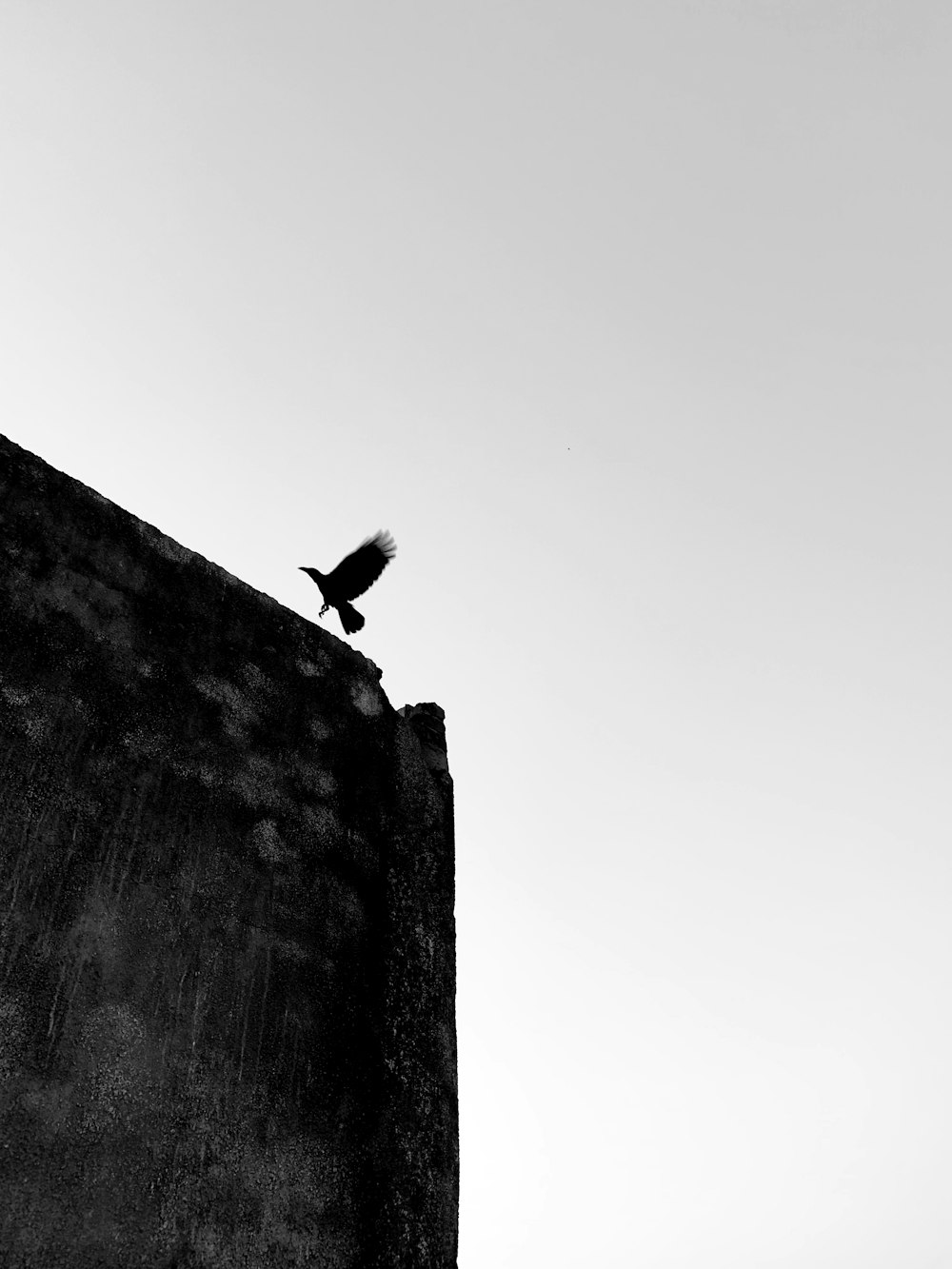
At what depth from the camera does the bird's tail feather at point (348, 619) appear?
3.64m

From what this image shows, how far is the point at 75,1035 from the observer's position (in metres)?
2.04

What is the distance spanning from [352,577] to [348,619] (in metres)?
0.20

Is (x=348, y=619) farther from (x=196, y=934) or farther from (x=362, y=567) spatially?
(x=196, y=934)

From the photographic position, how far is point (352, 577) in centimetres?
378

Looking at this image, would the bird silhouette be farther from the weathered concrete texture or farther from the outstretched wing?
the weathered concrete texture

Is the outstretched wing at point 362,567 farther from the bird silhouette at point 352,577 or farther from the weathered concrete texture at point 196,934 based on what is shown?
the weathered concrete texture at point 196,934

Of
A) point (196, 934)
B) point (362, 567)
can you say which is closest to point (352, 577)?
point (362, 567)

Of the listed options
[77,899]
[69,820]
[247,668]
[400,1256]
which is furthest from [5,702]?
[400,1256]

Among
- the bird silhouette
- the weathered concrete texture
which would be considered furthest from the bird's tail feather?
the weathered concrete texture

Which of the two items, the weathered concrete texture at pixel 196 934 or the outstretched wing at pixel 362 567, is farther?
the outstretched wing at pixel 362 567

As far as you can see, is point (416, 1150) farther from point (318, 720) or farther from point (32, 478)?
point (32, 478)

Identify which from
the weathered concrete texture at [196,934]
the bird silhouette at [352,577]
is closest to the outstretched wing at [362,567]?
the bird silhouette at [352,577]

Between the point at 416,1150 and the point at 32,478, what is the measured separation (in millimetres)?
1959

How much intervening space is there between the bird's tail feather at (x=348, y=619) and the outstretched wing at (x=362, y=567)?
0.08 metres
